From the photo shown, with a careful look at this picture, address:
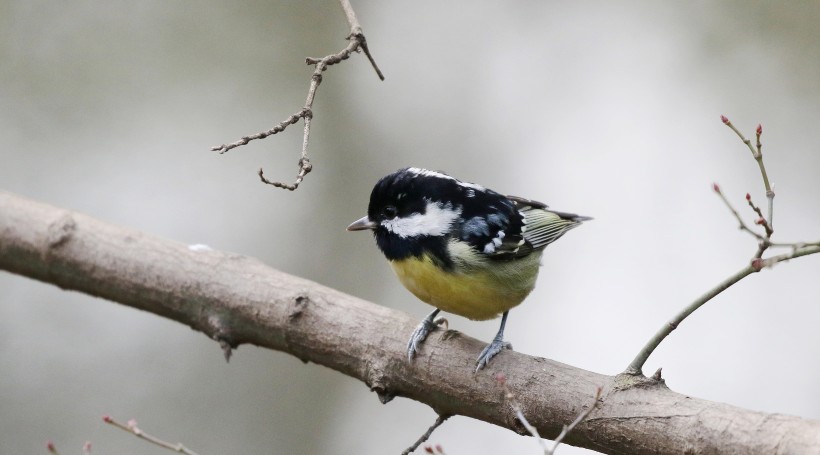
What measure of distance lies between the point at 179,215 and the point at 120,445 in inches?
75.0

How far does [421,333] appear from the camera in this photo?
11.1 feet

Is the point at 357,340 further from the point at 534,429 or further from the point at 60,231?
the point at 60,231

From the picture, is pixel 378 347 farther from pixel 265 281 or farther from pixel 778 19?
pixel 778 19

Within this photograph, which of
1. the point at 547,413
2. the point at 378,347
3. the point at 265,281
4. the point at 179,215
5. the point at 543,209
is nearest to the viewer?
the point at 547,413

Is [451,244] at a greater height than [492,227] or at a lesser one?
lesser

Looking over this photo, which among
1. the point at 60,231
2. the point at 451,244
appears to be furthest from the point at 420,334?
the point at 60,231

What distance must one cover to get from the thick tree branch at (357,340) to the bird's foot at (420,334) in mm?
27

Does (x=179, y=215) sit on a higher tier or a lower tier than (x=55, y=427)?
higher

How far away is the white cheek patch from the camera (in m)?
3.70

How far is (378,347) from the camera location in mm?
3379

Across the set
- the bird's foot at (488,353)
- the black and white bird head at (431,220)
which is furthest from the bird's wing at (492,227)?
→ the bird's foot at (488,353)

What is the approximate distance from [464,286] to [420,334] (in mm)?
320

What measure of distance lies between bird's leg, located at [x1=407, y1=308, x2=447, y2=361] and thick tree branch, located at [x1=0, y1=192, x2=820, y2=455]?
3 centimetres

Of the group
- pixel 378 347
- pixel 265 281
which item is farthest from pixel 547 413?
pixel 265 281
